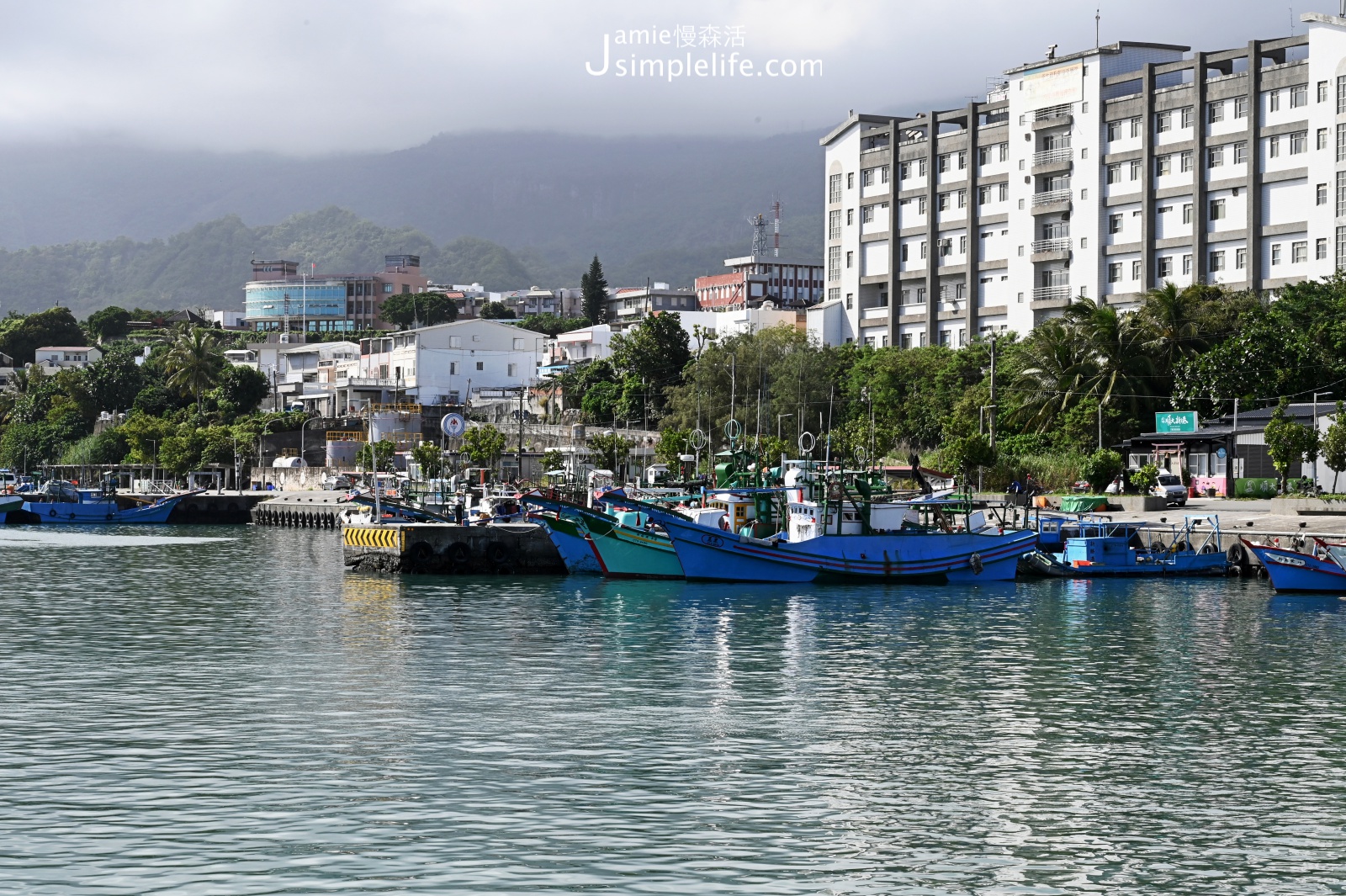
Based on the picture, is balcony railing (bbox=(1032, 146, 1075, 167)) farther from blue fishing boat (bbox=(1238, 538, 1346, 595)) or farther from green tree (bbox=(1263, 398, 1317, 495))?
blue fishing boat (bbox=(1238, 538, 1346, 595))

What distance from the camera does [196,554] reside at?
79250 millimetres

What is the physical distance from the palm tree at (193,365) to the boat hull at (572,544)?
11115 centimetres

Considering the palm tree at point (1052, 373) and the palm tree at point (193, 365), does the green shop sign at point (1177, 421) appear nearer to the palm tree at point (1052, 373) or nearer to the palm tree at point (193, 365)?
the palm tree at point (1052, 373)

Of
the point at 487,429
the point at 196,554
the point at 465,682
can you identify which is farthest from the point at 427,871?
the point at 487,429

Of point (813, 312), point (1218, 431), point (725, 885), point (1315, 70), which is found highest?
point (1315, 70)

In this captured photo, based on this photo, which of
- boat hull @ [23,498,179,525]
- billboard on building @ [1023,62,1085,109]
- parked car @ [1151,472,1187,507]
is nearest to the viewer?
parked car @ [1151,472,1187,507]

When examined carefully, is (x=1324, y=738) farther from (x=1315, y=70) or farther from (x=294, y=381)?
(x=294, y=381)

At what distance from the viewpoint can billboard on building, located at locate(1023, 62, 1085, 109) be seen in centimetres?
10306

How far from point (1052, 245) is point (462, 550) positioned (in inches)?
2327

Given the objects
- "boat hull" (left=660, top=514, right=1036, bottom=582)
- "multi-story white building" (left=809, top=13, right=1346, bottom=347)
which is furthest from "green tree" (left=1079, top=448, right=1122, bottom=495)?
"boat hull" (left=660, top=514, right=1036, bottom=582)

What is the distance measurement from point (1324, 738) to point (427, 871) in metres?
16.3

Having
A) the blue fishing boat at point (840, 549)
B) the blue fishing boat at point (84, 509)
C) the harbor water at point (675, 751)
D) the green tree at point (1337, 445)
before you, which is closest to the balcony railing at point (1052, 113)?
the green tree at point (1337, 445)

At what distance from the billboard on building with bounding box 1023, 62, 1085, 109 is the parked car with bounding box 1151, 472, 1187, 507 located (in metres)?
38.5

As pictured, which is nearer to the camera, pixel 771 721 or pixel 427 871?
pixel 427 871
